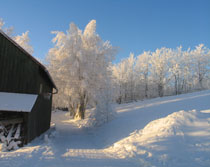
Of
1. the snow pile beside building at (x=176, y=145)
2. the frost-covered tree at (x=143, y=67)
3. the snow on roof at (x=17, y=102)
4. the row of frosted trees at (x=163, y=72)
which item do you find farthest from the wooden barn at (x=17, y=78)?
the frost-covered tree at (x=143, y=67)

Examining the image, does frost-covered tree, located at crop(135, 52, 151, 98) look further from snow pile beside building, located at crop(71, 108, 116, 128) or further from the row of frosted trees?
snow pile beside building, located at crop(71, 108, 116, 128)

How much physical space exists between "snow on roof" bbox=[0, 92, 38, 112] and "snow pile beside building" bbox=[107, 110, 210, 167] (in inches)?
201

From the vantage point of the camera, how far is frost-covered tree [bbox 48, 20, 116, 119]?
1788 centimetres

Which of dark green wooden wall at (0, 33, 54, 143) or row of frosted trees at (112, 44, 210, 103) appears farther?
row of frosted trees at (112, 44, 210, 103)

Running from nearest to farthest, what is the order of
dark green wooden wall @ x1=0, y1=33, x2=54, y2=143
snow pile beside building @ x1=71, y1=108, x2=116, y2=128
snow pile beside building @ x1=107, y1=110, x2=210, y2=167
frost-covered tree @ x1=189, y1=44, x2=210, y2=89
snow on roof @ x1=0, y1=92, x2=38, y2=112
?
snow pile beside building @ x1=107, y1=110, x2=210, y2=167
snow on roof @ x1=0, y1=92, x2=38, y2=112
dark green wooden wall @ x1=0, y1=33, x2=54, y2=143
snow pile beside building @ x1=71, y1=108, x2=116, y2=128
frost-covered tree @ x1=189, y1=44, x2=210, y2=89

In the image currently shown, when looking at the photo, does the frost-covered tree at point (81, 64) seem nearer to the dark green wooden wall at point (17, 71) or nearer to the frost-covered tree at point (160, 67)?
the dark green wooden wall at point (17, 71)

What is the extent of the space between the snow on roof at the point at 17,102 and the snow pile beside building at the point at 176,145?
5.11 m

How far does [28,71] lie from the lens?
8922 millimetres

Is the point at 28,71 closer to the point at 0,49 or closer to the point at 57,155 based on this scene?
the point at 0,49

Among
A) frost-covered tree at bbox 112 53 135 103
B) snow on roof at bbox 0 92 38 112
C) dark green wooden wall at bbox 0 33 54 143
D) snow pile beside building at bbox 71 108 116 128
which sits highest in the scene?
frost-covered tree at bbox 112 53 135 103

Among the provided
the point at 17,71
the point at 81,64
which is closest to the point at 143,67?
the point at 81,64

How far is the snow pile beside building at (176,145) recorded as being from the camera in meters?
5.36

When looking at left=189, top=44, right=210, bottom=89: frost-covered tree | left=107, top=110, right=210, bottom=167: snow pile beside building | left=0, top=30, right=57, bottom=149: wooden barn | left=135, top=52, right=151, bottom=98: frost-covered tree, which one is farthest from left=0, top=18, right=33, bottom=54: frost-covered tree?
left=189, top=44, right=210, bottom=89: frost-covered tree

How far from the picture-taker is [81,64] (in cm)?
1833
